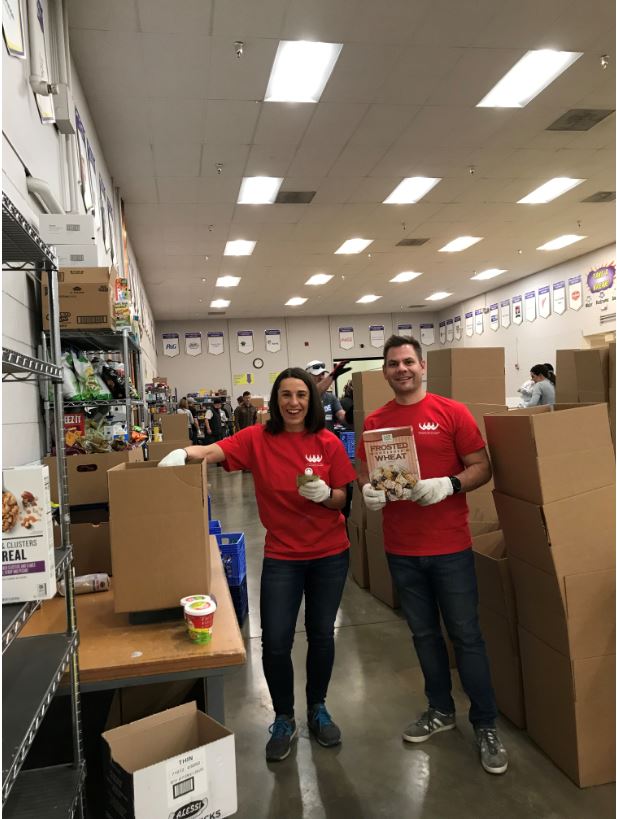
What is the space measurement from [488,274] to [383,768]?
12540 millimetres

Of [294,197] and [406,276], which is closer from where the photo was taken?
[294,197]

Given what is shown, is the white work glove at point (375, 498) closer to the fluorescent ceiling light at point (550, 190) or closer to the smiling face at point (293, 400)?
the smiling face at point (293, 400)

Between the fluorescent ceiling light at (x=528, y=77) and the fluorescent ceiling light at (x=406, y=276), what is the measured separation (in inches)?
278

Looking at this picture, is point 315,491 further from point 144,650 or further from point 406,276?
point 406,276

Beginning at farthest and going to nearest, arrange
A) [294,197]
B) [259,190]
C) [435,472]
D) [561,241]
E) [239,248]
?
[561,241] → [239,248] → [294,197] → [259,190] → [435,472]

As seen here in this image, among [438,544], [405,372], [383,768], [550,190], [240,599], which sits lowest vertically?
[383,768]

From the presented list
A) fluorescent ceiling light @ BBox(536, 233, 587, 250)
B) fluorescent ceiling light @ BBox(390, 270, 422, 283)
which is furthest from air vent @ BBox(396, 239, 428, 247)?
fluorescent ceiling light @ BBox(536, 233, 587, 250)

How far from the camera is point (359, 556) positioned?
4219 millimetres

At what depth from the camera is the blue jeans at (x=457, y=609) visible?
6.98 feet

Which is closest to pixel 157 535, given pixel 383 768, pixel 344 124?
pixel 383 768

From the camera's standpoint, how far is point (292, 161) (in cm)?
629

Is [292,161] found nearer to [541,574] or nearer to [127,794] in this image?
[541,574]

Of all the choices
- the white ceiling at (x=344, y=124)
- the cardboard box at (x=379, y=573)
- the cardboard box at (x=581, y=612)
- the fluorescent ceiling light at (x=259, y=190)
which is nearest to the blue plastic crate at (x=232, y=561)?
the cardboard box at (x=379, y=573)

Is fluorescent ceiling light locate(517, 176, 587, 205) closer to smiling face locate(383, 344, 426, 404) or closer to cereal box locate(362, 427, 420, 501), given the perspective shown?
smiling face locate(383, 344, 426, 404)
